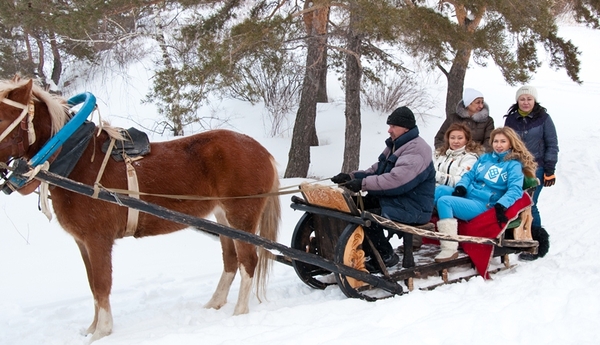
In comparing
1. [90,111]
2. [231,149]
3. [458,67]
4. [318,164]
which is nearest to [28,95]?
[90,111]

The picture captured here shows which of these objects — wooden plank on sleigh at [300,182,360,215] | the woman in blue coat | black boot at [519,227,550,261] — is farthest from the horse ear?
black boot at [519,227,550,261]

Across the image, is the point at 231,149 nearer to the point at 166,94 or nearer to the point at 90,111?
the point at 90,111

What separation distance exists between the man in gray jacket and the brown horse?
2.47 feet

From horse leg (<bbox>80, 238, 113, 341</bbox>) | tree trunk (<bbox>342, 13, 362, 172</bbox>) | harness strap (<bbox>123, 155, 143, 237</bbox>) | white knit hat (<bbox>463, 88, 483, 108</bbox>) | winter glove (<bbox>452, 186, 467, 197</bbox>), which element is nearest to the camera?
horse leg (<bbox>80, 238, 113, 341</bbox>)

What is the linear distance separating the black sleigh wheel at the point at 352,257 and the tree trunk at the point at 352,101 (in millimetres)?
4637

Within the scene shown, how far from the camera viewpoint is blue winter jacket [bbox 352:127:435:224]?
12.4 feet

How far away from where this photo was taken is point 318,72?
29.1 feet

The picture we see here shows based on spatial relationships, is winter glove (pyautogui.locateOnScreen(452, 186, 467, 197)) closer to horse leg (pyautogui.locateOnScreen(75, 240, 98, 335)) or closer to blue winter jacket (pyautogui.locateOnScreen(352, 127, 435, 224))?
blue winter jacket (pyautogui.locateOnScreen(352, 127, 435, 224))

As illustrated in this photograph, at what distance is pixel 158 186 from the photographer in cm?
371

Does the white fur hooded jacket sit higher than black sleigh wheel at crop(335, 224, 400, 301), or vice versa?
the white fur hooded jacket

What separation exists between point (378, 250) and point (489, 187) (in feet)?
3.92

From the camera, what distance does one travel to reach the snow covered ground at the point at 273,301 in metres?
3.02

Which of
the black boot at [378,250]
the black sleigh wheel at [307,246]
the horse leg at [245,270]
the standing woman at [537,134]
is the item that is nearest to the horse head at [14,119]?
the horse leg at [245,270]

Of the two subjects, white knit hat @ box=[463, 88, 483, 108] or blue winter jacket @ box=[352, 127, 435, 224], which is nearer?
blue winter jacket @ box=[352, 127, 435, 224]
